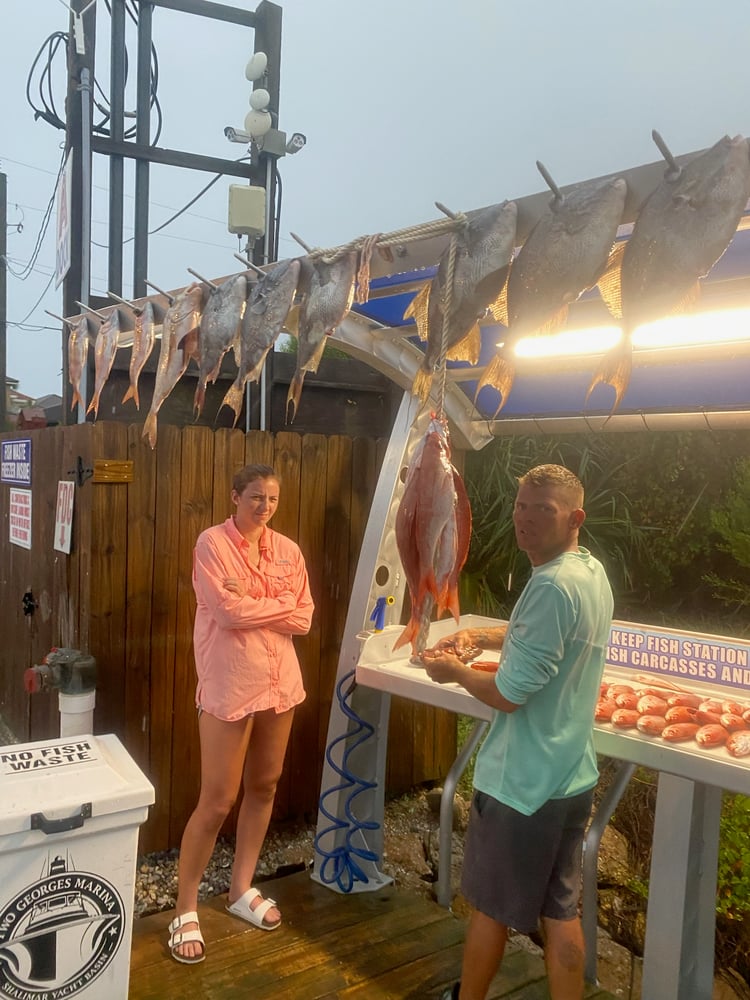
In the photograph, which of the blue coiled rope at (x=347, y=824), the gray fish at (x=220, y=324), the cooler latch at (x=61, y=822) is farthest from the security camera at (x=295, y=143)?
the cooler latch at (x=61, y=822)

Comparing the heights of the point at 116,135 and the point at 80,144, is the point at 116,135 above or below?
above

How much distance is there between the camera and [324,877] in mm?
3363

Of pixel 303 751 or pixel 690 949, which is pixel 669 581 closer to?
pixel 303 751

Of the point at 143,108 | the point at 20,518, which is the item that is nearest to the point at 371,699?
the point at 20,518

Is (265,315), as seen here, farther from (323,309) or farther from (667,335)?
(667,335)

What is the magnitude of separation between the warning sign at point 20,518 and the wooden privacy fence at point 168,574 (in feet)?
1.10

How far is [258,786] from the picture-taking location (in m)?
2.96

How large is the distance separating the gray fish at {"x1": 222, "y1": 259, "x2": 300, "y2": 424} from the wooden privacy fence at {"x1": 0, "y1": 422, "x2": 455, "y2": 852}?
139 centimetres

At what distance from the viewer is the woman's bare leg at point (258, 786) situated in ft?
9.53

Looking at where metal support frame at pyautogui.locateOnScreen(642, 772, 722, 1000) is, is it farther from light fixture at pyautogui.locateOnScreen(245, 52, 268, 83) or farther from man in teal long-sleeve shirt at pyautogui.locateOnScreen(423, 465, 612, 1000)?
light fixture at pyautogui.locateOnScreen(245, 52, 268, 83)

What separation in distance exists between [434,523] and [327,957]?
193 centimetres

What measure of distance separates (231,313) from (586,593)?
1.47m

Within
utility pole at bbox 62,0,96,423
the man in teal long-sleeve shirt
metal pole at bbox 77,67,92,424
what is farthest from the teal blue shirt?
utility pole at bbox 62,0,96,423

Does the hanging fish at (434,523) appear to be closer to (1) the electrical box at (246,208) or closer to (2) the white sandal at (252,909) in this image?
(2) the white sandal at (252,909)
